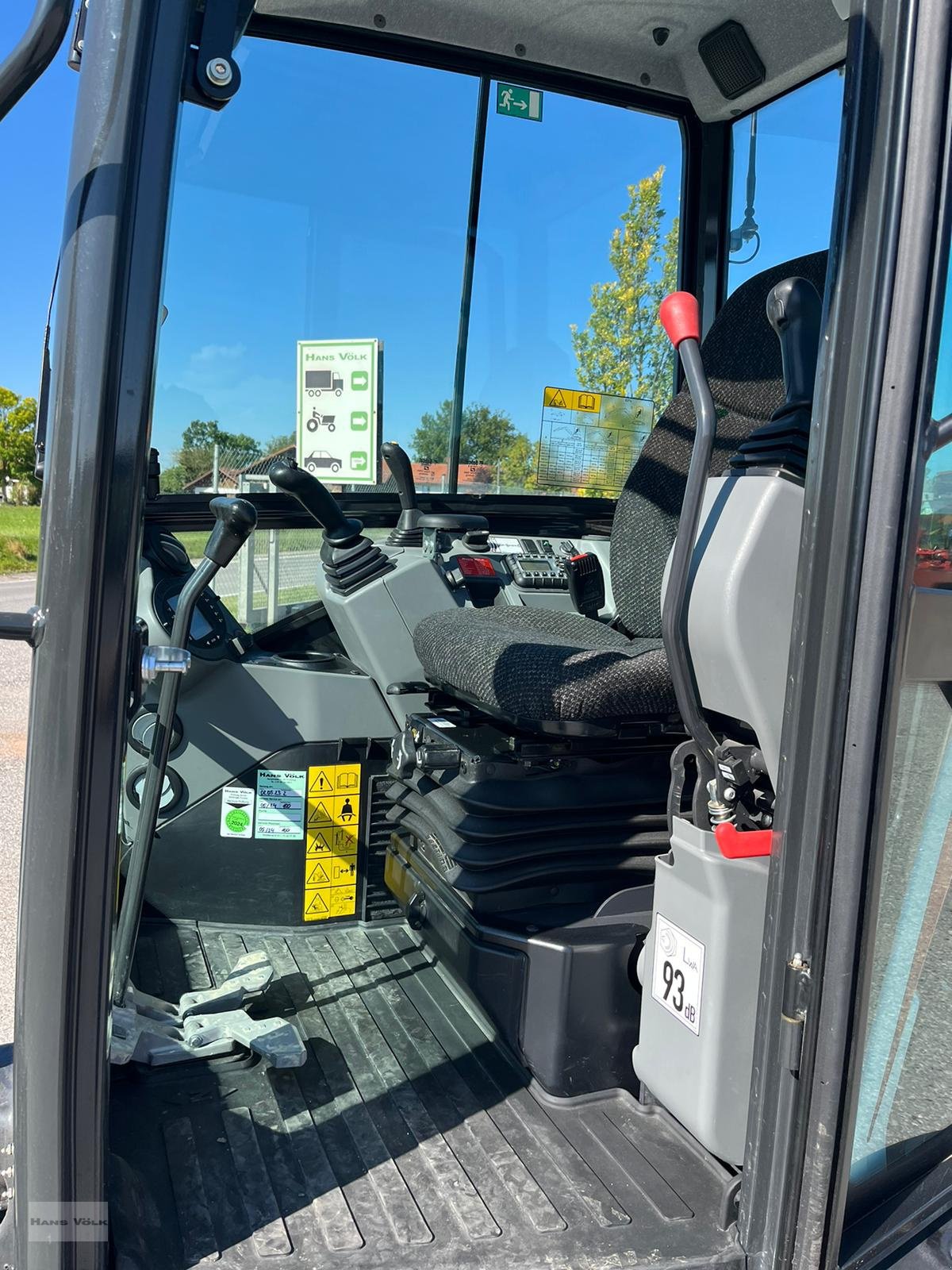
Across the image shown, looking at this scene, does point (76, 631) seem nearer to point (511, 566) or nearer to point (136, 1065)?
point (136, 1065)

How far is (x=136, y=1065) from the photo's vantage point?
1.51 metres

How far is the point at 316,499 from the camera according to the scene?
6.89 feet

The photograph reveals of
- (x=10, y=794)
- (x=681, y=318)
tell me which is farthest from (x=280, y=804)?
(x=10, y=794)

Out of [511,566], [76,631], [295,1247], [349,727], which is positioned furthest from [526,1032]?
[511,566]

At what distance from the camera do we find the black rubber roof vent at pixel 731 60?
7.59 feet

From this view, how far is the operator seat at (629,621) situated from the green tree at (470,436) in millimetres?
626

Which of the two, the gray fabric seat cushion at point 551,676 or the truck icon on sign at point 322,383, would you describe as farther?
the truck icon on sign at point 322,383

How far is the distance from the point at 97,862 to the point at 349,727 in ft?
3.99

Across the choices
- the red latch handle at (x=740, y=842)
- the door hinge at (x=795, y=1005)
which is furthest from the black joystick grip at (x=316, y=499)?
the door hinge at (x=795, y=1005)

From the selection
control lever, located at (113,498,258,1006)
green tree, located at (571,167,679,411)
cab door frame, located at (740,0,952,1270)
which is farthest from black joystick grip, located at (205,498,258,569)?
green tree, located at (571,167,679,411)

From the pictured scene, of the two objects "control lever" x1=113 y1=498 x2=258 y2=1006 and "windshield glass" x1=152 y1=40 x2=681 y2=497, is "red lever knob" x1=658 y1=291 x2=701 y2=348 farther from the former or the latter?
"windshield glass" x1=152 y1=40 x2=681 y2=497

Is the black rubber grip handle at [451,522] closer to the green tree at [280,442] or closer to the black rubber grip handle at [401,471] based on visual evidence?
the black rubber grip handle at [401,471]

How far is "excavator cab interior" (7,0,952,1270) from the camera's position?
38.8 inches

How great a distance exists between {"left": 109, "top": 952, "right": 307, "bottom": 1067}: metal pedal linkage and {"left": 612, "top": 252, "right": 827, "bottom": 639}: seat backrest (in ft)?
3.48
